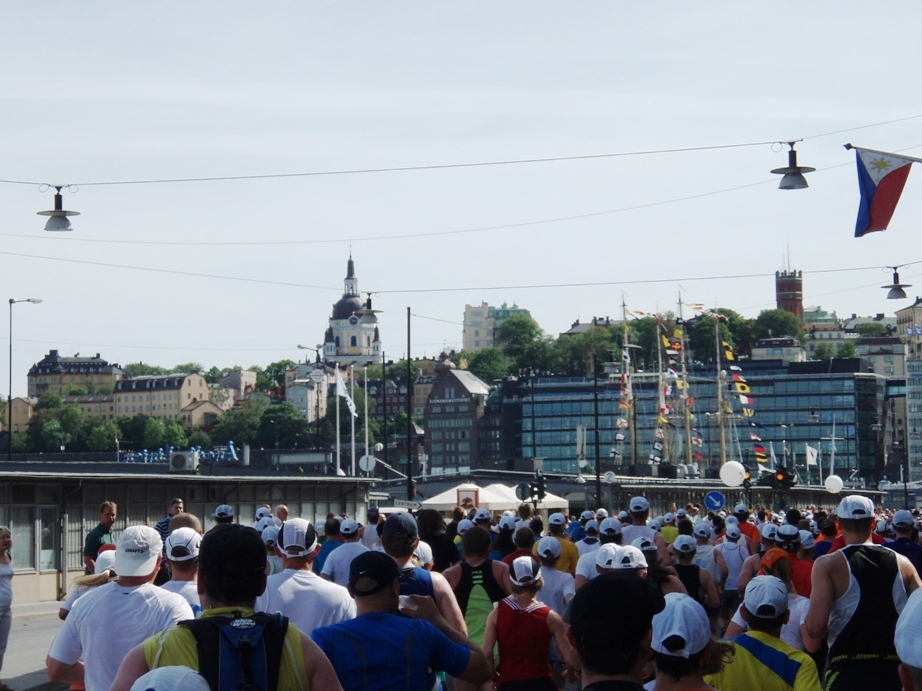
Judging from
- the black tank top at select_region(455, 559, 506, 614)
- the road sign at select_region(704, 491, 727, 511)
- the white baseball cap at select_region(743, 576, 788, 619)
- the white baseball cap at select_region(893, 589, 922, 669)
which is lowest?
the road sign at select_region(704, 491, 727, 511)

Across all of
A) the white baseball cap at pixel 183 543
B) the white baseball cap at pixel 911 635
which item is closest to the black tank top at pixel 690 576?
the white baseball cap at pixel 183 543

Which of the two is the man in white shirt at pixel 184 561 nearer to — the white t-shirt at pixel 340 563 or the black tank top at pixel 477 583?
the black tank top at pixel 477 583

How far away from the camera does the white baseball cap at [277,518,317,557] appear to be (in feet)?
25.8

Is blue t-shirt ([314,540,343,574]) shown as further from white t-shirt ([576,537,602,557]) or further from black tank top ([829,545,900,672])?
black tank top ([829,545,900,672])

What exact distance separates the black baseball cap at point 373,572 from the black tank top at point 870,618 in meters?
2.95

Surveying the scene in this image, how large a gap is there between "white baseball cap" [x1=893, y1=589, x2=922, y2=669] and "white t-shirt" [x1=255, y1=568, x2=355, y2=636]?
4.28m

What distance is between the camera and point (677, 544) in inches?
486

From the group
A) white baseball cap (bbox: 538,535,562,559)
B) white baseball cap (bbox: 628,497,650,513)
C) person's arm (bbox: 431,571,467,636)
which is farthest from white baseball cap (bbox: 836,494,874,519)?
white baseball cap (bbox: 628,497,650,513)

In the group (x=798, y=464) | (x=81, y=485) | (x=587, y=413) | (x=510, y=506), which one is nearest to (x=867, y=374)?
(x=798, y=464)

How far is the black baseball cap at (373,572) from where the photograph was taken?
5988 millimetres

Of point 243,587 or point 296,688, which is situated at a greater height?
point 243,587

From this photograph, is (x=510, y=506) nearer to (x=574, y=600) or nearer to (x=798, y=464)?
(x=574, y=600)

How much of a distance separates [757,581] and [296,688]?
8.61ft

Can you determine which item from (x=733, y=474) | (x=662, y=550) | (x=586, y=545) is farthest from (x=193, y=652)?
(x=733, y=474)
